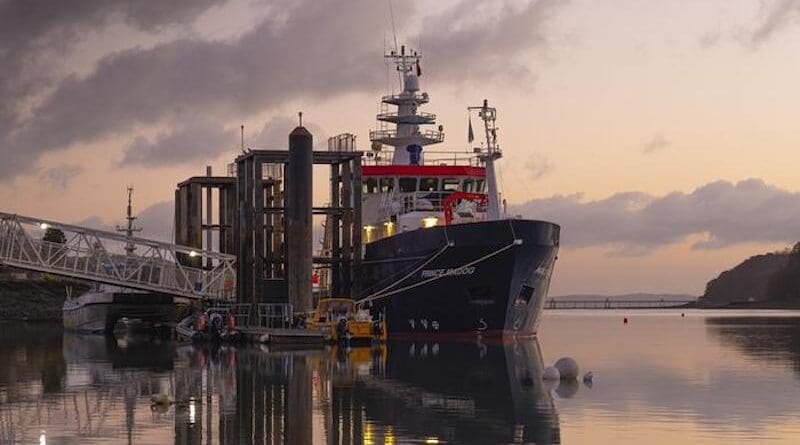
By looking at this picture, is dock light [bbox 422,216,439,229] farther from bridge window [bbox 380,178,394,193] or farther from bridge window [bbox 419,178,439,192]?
bridge window [bbox 380,178,394,193]

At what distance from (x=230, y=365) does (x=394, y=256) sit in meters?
19.5

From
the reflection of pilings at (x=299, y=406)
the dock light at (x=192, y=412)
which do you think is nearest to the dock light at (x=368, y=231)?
the reflection of pilings at (x=299, y=406)

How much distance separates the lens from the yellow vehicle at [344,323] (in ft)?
180

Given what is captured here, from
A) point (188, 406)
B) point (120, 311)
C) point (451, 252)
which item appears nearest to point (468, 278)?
point (451, 252)

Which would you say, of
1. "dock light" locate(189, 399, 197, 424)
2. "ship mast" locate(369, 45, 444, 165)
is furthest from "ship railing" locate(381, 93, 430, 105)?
"dock light" locate(189, 399, 197, 424)

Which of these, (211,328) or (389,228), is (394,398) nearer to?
(211,328)

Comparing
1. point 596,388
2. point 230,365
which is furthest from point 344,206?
point 596,388

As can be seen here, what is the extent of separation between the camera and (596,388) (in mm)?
34469

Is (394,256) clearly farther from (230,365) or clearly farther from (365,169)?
(230,365)

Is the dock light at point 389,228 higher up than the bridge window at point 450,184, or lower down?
lower down

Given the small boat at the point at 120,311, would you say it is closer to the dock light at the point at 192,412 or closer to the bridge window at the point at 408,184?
the bridge window at the point at 408,184

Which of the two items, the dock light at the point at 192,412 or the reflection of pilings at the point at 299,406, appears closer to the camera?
the reflection of pilings at the point at 299,406

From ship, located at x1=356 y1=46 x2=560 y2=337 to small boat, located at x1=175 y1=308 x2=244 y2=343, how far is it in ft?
19.3

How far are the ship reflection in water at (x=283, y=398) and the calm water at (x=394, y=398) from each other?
0.15 feet
